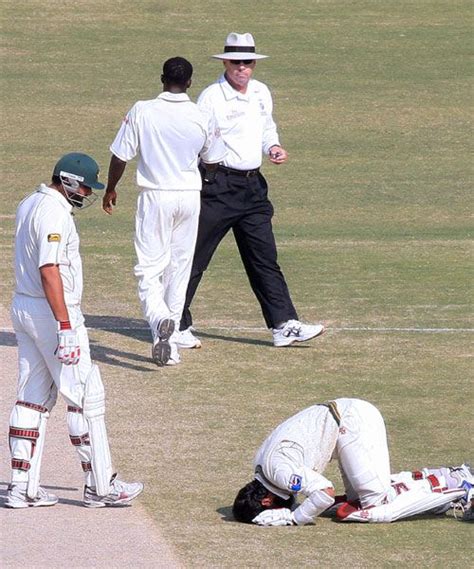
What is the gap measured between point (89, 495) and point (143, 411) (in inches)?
81.4

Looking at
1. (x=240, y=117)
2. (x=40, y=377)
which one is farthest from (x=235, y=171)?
(x=40, y=377)

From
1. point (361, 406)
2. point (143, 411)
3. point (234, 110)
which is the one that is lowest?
point (143, 411)

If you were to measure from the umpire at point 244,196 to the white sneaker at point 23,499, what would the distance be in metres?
3.85

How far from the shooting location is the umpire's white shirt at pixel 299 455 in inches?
327

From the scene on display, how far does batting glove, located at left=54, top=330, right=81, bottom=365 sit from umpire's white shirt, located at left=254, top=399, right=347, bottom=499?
1110 mm

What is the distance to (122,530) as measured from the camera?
834cm

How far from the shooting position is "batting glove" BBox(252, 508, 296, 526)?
8445 millimetres

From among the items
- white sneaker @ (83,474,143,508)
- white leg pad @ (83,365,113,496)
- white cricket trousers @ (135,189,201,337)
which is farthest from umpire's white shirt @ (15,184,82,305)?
white cricket trousers @ (135,189,201,337)

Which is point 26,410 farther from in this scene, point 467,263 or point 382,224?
point 382,224

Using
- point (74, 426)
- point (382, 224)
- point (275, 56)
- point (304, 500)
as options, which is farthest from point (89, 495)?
point (275, 56)

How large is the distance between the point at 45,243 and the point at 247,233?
4.33 m

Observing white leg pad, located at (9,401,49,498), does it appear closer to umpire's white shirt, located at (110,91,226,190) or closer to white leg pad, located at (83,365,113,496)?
white leg pad, located at (83,365,113,496)

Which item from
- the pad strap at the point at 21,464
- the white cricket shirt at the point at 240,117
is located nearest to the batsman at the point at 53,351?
the pad strap at the point at 21,464

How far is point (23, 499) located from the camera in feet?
28.3
